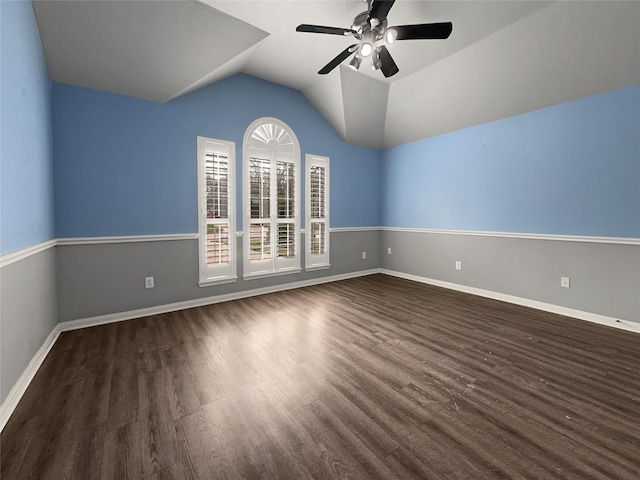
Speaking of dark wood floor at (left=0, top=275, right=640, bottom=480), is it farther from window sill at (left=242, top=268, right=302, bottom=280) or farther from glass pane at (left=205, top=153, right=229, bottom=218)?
glass pane at (left=205, top=153, right=229, bottom=218)

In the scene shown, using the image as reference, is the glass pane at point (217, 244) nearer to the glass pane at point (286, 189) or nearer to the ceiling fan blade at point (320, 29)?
the glass pane at point (286, 189)

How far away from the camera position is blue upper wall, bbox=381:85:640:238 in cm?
285

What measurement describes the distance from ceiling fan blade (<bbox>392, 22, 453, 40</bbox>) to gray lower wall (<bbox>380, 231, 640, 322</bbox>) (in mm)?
2799

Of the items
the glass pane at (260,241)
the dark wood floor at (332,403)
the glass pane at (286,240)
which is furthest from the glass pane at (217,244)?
the dark wood floor at (332,403)

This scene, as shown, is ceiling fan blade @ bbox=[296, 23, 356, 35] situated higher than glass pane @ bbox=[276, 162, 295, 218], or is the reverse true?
ceiling fan blade @ bbox=[296, 23, 356, 35]

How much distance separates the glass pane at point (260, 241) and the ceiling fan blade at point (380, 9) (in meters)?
2.78

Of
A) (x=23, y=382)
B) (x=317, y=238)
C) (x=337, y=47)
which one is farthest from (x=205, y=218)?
(x=337, y=47)

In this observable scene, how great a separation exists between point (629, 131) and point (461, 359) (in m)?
2.98

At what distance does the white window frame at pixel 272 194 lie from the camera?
3.84 m

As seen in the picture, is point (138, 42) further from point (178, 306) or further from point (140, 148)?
point (178, 306)

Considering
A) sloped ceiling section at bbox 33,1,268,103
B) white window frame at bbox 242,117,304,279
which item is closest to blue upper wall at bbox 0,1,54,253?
sloped ceiling section at bbox 33,1,268,103

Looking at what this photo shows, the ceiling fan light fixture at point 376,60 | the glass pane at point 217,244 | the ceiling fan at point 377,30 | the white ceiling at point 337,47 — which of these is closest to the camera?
the ceiling fan at point 377,30

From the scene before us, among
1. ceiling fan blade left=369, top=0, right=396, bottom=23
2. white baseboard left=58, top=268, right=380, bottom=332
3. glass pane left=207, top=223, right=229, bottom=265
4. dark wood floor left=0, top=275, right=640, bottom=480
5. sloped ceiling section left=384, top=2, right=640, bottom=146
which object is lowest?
dark wood floor left=0, top=275, right=640, bottom=480

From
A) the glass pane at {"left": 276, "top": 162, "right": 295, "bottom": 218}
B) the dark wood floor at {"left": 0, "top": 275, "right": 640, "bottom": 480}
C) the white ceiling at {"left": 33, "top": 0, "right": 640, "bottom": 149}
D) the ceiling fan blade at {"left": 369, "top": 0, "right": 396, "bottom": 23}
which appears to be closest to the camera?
the dark wood floor at {"left": 0, "top": 275, "right": 640, "bottom": 480}
